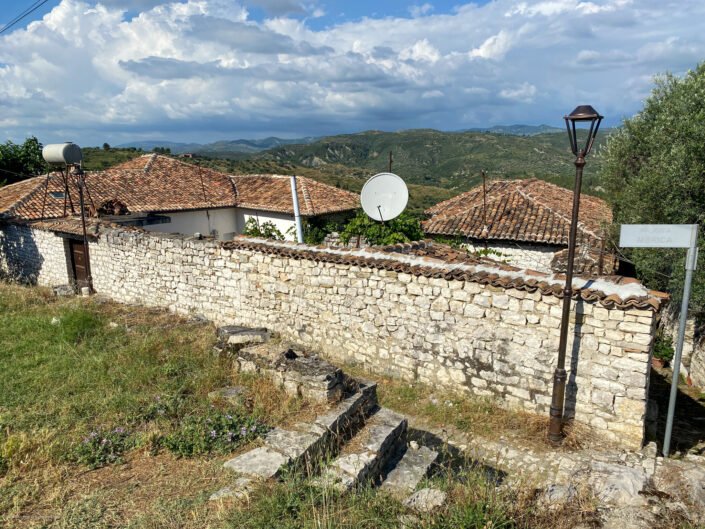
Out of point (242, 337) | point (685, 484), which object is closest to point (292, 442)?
point (242, 337)

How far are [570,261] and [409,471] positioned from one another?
3567 millimetres

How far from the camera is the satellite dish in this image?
10516mm

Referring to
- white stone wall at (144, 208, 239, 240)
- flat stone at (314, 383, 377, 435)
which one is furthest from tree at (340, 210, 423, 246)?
white stone wall at (144, 208, 239, 240)

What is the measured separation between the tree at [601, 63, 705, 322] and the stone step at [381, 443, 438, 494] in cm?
805

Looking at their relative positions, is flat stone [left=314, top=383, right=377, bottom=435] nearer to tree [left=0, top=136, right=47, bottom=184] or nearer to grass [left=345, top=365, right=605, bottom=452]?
grass [left=345, top=365, right=605, bottom=452]

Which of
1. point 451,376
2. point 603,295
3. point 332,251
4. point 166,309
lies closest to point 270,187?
point 166,309

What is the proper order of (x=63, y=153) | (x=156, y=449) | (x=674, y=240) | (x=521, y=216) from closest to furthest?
(x=156, y=449) < (x=674, y=240) < (x=63, y=153) < (x=521, y=216)

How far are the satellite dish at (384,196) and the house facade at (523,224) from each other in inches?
214

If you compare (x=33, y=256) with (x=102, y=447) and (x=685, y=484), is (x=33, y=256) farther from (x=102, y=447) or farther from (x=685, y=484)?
(x=685, y=484)

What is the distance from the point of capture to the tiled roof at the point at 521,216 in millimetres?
15281

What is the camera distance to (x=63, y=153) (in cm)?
1458

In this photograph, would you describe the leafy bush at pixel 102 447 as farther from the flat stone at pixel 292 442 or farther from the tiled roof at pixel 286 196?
the tiled roof at pixel 286 196

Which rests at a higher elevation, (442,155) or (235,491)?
(442,155)

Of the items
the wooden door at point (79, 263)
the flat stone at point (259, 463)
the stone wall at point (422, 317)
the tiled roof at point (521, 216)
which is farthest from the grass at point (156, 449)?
the tiled roof at point (521, 216)
